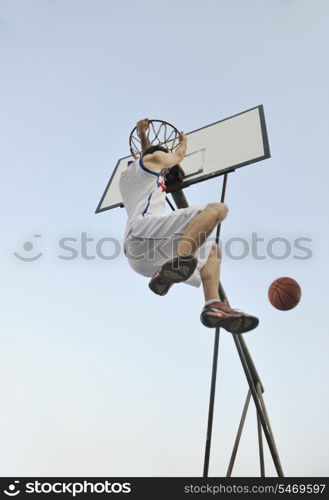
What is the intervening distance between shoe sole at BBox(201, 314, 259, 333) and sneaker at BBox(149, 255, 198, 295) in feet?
1.15

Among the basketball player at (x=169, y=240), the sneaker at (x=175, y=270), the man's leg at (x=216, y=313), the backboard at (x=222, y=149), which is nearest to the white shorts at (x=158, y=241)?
the basketball player at (x=169, y=240)

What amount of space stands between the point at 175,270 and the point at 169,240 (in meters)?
0.37

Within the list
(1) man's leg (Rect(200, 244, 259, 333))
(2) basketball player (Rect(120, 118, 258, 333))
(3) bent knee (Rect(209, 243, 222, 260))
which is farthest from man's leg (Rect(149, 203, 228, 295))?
(3) bent knee (Rect(209, 243, 222, 260))

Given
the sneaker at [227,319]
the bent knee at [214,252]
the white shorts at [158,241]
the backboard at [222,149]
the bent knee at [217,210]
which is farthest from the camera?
the backboard at [222,149]

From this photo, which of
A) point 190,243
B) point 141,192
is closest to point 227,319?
point 190,243

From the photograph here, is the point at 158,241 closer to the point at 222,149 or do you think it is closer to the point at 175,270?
the point at 175,270

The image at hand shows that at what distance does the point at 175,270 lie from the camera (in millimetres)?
3393

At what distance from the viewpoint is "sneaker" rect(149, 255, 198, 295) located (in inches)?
132

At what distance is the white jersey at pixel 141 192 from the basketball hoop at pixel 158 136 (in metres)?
1.47

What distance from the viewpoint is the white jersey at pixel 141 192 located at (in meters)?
3.95

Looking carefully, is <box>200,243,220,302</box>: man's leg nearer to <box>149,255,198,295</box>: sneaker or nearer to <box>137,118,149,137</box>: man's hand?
<box>149,255,198,295</box>: sneaker

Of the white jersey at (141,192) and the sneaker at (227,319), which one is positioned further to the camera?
the white jersey at (141,192)

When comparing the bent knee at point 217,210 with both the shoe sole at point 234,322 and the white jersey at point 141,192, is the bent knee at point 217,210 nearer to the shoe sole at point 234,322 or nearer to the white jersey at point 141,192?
the white jersey at point 141,192

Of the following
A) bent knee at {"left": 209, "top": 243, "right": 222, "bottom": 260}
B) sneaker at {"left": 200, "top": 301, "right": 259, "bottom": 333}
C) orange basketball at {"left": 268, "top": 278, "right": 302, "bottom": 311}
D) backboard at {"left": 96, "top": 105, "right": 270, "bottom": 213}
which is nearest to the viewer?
sneaker at {"left": 200, "top": 301, "right": 259, "bottom": 333}
